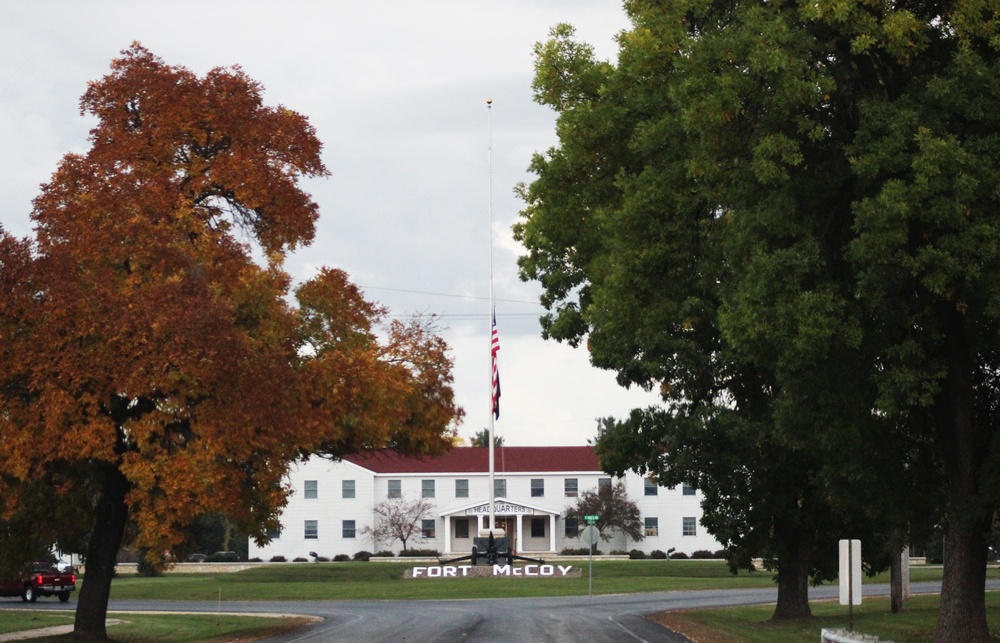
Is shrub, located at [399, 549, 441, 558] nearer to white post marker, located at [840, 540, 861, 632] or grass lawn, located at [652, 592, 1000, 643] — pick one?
grass lawn, located at [652, 592, 1000, 643]

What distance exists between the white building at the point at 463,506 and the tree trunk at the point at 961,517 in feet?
235

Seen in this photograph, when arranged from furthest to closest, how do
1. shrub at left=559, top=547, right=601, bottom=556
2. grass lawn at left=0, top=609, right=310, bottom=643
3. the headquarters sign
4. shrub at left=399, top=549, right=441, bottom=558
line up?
the headquarters sign < shrub at left=399, top=549, right=441, bottom=558 < shrub at left=559, top=547, right=601, bottom=556 < grass lawn at left=0, top=609, right=310, bottom=643

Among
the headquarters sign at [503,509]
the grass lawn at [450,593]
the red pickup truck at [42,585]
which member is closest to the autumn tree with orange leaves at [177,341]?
the grass lawn at [450,593]

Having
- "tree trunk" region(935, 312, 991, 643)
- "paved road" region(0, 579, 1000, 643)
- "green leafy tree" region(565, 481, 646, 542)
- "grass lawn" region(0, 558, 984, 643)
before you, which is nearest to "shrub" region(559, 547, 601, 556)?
"green leafy tree" region(565, 481, 646, 542)

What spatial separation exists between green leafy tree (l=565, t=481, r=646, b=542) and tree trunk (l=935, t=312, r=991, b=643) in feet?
224

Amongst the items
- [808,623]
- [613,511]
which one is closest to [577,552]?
[613,511]

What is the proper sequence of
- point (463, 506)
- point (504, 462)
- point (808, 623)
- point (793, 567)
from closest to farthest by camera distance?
1. point (808, 623)
2. point (793, 567)
3. point (463, 506)
4. point (504, 462)

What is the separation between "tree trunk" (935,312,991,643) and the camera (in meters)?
20.7

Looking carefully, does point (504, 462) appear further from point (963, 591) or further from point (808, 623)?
point (963, 591)

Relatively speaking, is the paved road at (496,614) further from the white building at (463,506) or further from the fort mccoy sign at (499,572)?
the white building at (463,506)

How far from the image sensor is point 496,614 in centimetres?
3634

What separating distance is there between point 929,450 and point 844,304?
6.08 metres

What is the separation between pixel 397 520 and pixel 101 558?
65.0 metres

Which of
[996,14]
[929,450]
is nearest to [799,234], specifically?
[996,14]
